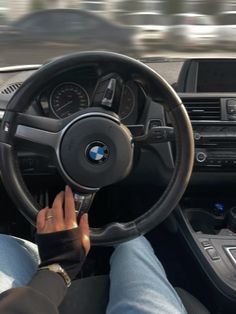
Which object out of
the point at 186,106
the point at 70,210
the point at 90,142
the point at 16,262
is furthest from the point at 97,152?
the point at 186,106

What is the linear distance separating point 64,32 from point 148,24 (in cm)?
16

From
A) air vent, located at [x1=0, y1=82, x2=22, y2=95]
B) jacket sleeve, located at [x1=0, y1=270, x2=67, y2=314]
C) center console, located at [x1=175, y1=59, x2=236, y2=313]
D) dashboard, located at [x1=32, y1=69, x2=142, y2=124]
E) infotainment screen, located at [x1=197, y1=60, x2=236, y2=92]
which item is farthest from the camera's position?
infotainment screen, located at [x1=197, y1=60, x2=236, y2=92]

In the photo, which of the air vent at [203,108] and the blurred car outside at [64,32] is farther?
the air vent at [203,108]

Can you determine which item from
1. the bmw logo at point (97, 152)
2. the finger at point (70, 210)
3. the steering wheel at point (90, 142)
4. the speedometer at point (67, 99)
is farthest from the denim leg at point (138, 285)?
the speedometer at point (67, 99)

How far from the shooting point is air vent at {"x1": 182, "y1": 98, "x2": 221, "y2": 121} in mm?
2311

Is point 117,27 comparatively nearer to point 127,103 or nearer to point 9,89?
point 127,103

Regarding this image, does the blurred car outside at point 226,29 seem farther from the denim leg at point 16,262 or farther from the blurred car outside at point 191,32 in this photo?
the denim leg at point 16,262

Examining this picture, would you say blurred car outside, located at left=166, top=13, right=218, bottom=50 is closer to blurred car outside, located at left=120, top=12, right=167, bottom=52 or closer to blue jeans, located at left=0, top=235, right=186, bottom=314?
blurred car outside, located at left=120, top=12, right=167, bottom=52

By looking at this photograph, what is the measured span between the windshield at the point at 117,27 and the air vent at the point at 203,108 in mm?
1182

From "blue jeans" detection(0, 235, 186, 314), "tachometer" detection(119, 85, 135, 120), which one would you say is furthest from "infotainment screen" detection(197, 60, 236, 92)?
"blue jeans" detection(0, 235, 186, 314)

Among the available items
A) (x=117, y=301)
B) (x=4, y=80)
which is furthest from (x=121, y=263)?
(x=4, y=80)

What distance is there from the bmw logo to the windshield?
0.53 m

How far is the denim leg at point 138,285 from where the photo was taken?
1.46m

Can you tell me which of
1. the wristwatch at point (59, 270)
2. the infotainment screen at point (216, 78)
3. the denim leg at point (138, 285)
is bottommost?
the denim leg at point (138, 285)
